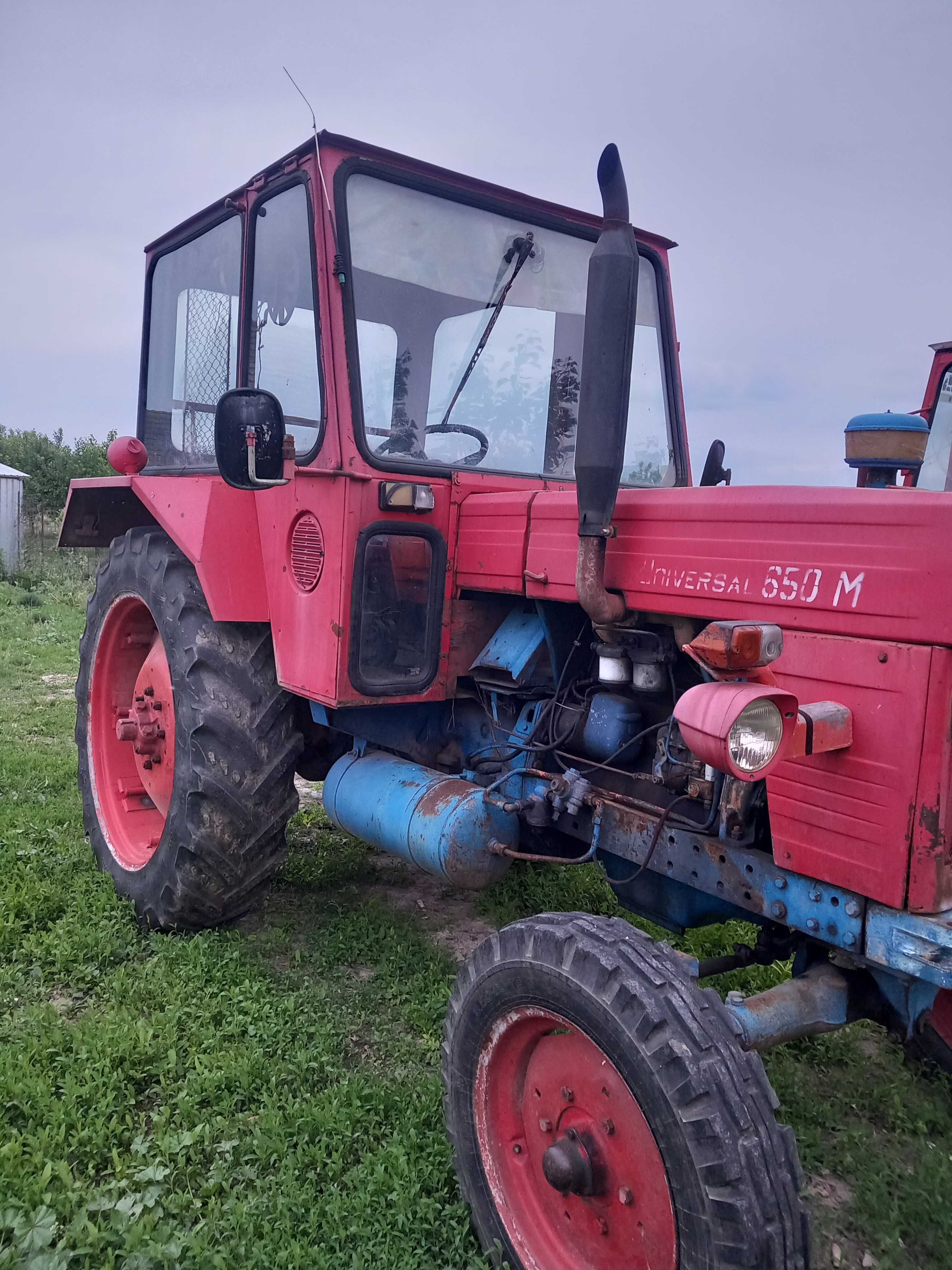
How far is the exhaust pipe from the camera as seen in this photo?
193 cm

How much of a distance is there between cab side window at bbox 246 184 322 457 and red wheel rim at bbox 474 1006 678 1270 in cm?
169

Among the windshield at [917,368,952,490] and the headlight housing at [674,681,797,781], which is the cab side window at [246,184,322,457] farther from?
the windshield at [917,368,952,490]

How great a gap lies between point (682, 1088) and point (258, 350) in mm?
2454

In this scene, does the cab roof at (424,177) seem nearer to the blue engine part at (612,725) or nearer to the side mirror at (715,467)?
the side mirror at (715,467)

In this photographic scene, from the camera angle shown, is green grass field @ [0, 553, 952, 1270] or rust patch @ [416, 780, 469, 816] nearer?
green grass field @ [0, 553, 952, 1270]

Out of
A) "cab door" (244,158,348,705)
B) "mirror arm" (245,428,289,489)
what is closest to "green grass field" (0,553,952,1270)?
"cab door" (244,158,348,705)

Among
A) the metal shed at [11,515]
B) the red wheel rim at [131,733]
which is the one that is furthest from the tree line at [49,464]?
the red wheel rim at [131,733]

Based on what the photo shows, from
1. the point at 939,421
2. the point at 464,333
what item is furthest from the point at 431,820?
the point at 939,421

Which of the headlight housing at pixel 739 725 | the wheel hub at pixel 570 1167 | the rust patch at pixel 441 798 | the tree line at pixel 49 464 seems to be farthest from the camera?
the tree line at pixel 49 464

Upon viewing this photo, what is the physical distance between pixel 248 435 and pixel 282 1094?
1.71m

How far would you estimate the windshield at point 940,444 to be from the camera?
3506 mm

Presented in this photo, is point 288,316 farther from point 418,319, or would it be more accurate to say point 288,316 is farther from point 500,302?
point 500,302

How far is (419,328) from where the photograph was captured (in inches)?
111

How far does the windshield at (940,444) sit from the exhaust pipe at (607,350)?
1.68 meters
